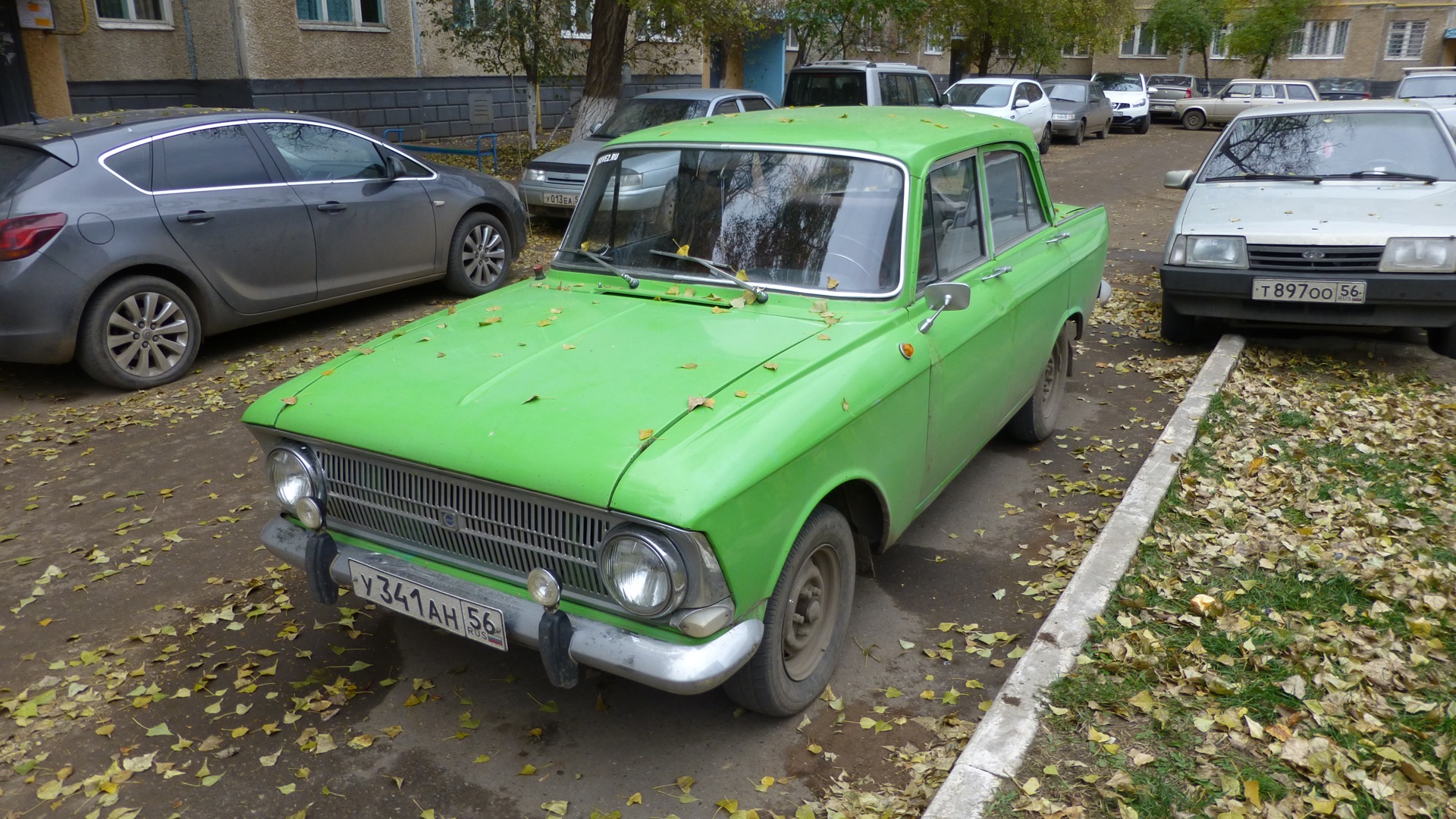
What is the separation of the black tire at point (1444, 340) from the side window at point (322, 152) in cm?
769

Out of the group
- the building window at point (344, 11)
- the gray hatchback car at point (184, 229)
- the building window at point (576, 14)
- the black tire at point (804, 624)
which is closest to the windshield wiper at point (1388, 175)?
the black tire at point (804, 624)

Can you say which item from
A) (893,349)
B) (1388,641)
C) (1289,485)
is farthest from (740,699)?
(1289,485)

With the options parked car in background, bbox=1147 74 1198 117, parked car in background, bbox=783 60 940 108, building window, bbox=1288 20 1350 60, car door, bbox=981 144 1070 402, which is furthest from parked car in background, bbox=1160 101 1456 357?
building window, bbox=1288 20 1350 60

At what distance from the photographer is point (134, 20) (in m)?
15.6

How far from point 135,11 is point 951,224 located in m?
15.9

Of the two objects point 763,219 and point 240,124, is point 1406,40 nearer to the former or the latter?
point 240,124

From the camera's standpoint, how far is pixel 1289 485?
199 inches

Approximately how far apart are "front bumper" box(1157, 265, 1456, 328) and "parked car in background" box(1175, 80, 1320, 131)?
22246 millimetres

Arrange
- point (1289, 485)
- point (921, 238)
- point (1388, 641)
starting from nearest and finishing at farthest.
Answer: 1. point (1388, 641)
2. point (921, 238)
3. point (1289, 485)

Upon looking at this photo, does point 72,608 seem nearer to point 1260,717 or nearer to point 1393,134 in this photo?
point 1260,717

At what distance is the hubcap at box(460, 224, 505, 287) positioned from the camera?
8.93 m

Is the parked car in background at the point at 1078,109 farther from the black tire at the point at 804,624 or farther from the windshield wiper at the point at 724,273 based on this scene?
the black tire at the point at 804,624

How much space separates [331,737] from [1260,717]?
119 inches

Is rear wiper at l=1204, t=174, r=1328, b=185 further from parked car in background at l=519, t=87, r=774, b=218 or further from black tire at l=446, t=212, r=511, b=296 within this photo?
black tire at l=446, t=212, r=511, b=296
